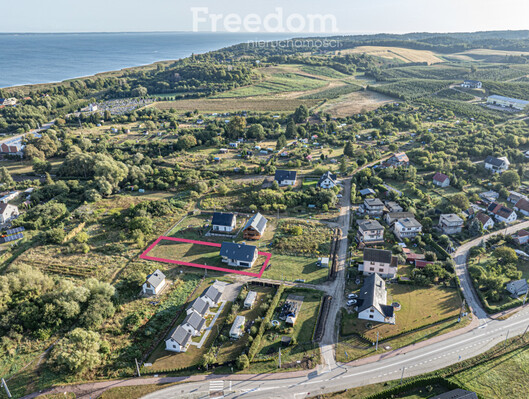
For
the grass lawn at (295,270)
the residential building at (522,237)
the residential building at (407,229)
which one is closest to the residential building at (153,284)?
the grass lawn at (295,270)

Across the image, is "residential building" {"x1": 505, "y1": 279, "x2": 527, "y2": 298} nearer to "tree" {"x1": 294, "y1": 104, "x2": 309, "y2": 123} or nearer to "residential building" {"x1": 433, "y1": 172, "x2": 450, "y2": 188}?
"residential building" {"x1": 433, "y1": 172, "x2": 450, "y2": 188}

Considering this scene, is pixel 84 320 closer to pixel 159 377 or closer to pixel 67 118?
pixel 159 377

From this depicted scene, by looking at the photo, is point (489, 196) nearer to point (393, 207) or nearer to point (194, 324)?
point (393, 207)

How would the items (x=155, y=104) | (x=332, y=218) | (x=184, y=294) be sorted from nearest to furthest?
(x=184, y=294) → (x=332, y=218) → (x=155, y=104)

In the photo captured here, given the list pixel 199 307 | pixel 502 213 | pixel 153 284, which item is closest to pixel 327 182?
pixel 502 213

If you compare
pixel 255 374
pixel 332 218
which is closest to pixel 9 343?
pixel 255 374
